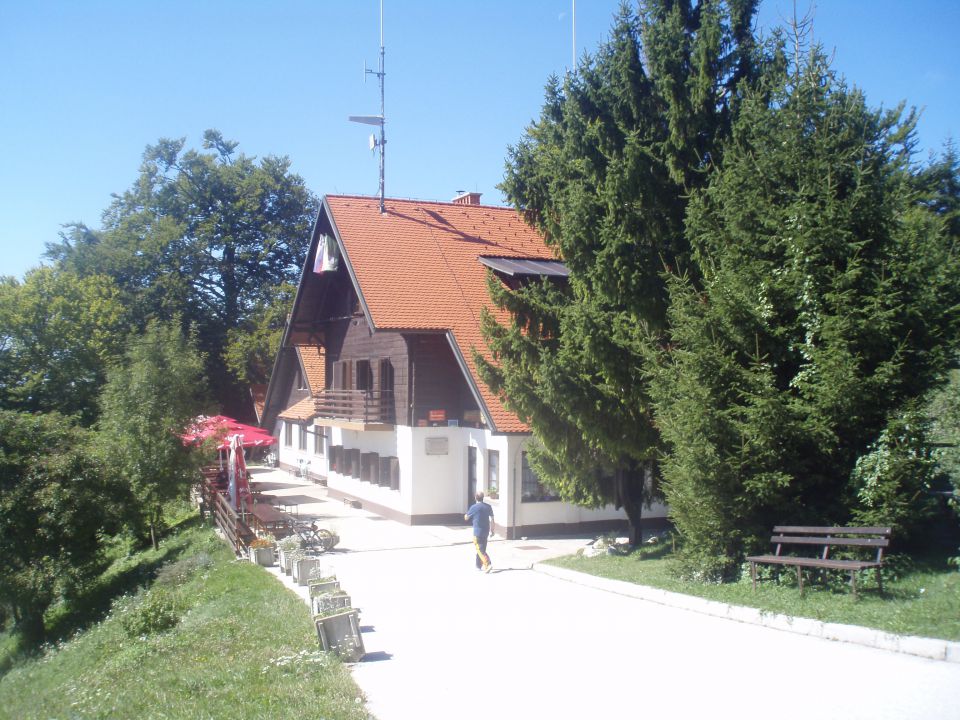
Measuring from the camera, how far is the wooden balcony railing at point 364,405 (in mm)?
23922

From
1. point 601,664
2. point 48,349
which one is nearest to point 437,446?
point 601,664

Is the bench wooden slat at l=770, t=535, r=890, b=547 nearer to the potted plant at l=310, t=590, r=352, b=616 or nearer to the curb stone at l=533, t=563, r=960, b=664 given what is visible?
the curb stone at l=533, t=563, r=960, b=664

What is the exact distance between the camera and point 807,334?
11.6 metres

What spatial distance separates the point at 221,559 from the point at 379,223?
38.5ft

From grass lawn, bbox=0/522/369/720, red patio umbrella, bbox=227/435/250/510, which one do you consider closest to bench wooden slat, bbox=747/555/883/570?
grass lawn, bbox=0/522/369/720

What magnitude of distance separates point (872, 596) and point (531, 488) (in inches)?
426

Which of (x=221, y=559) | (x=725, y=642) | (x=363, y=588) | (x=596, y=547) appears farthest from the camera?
(x=221, y=559)

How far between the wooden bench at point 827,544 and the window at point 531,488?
871cm

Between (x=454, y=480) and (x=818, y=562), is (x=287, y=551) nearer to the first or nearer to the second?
(x=454, y=480)

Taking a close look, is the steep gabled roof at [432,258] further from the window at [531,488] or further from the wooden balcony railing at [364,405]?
the wooden balcony railing at [364,405]

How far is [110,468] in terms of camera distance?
21.6 metres

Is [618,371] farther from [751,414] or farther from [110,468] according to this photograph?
[110,468]

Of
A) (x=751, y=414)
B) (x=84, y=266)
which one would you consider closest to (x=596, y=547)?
(x=751, y=414)

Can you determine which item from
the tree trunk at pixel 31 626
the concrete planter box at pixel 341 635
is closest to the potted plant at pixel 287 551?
the concrete planter box at pixel 341 635
